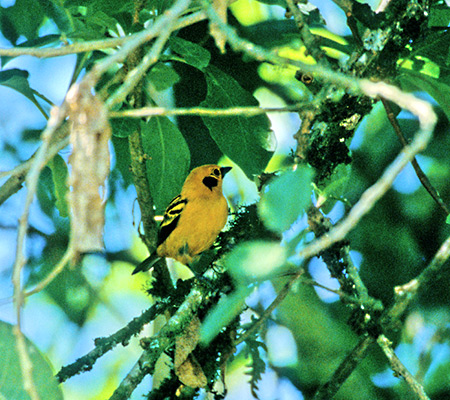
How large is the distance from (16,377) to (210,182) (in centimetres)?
192

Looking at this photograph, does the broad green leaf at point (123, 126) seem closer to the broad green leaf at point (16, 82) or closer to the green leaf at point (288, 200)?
the broad green leaf at point (16, 82)

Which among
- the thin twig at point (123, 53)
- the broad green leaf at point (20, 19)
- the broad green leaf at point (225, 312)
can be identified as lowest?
the broad green leaf at point (225, 312)

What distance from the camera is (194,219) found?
11.7 feet

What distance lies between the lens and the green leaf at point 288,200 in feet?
2.78

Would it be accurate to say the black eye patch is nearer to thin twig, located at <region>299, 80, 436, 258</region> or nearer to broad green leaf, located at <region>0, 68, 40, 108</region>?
broad green leaf, located at <region>0, 68, 40, 108</region>

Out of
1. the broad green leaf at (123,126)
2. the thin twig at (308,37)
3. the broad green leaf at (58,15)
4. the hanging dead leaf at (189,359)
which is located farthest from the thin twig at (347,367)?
the broad green leaf at (58,15)

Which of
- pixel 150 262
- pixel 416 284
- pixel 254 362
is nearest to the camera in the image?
pixel 416 284

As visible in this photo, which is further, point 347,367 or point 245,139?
point 245,139

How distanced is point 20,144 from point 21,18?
124cm

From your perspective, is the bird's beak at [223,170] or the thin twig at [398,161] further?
the bird's beak at [223,170]

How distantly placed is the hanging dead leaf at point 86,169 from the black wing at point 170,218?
2.03m

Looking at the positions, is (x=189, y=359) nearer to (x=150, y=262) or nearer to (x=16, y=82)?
(x=150, y=262)

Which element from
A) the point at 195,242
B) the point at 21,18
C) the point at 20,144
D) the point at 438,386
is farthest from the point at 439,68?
the point at 20,144

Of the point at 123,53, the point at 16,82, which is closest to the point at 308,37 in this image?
the point at 123,53
